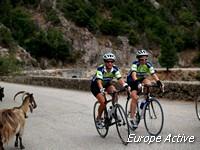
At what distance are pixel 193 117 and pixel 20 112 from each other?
5688mm

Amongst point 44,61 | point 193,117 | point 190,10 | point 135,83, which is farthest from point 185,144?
point 190,10

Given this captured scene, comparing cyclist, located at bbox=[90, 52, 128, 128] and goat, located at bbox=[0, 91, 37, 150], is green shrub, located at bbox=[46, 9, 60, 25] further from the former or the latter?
goat, located at bbox=[0, 91, 37, 150]

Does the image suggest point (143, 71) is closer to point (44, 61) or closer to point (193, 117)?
point (193, 117)

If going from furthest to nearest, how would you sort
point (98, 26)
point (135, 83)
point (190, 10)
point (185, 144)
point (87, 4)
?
point (190, 10) < point (87, 4) < point (98, 26) < point (135, 83) < point (185, 144)

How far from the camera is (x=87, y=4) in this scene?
311ft

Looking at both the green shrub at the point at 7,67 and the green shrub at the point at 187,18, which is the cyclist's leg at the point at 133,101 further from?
the green shrub at the point at 187,18

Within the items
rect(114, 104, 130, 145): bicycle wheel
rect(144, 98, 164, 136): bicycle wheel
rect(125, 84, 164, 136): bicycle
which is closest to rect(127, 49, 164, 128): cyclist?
rect(125, 84, 164, 136): bicycle

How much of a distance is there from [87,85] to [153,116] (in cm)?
1553

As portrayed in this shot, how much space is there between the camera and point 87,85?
83.8 ft

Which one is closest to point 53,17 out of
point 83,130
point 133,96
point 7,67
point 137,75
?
point 7,67

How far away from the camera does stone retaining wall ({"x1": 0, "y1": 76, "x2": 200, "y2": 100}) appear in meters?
17.4

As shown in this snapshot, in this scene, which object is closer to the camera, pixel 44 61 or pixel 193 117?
pixel 193 117

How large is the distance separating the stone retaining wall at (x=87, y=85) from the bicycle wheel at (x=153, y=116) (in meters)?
6.65

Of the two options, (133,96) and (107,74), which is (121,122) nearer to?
(133,96)
